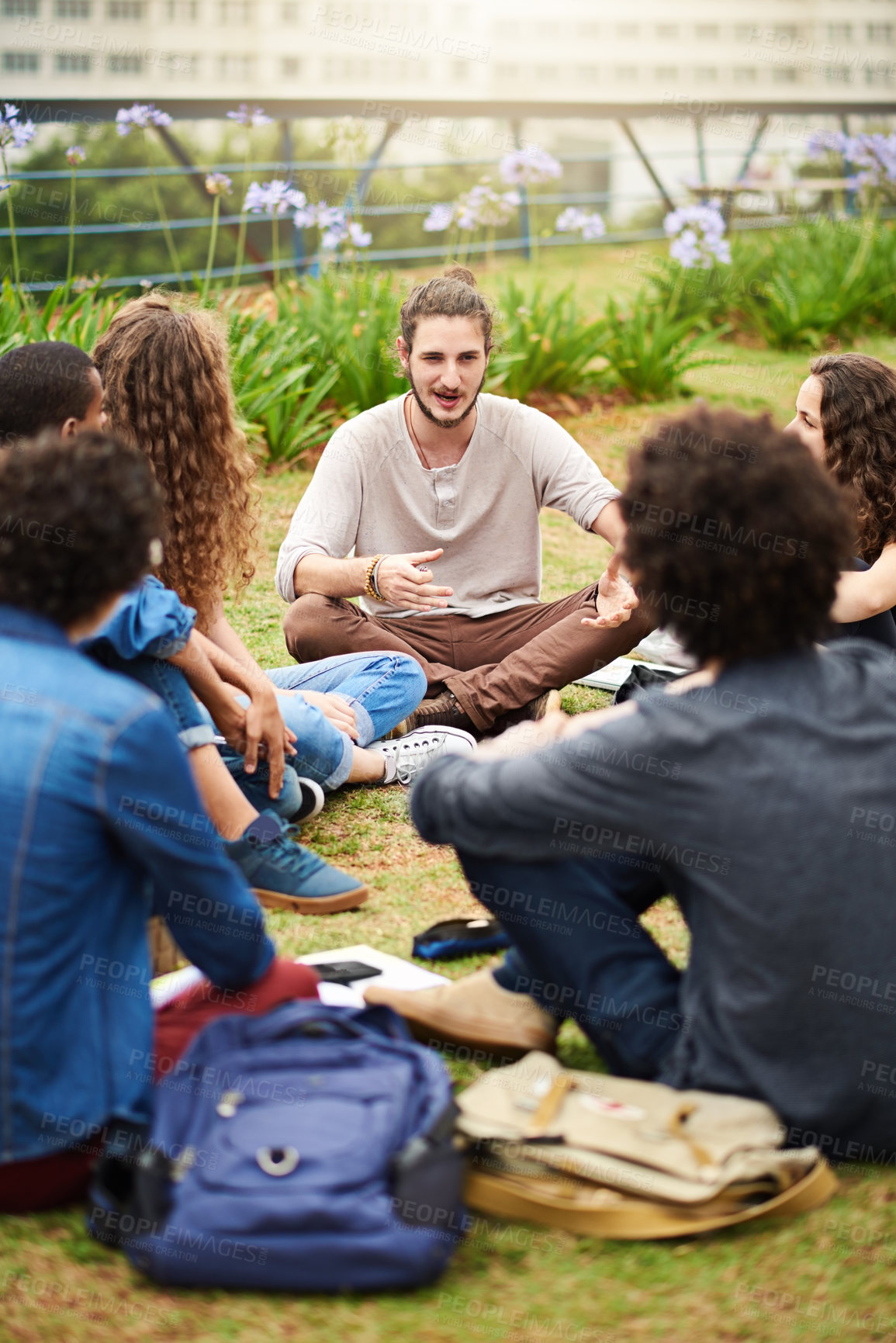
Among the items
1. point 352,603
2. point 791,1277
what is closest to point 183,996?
point 791,1277

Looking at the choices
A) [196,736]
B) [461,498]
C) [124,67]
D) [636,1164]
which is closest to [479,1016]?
[636,1164]

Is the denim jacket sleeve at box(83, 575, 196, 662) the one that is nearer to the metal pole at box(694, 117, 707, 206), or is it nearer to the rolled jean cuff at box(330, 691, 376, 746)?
the rolled jean cuff at box(330, 691, 376, 746)

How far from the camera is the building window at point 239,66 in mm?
23344

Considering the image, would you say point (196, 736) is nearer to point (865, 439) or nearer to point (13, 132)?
point (865, 439)

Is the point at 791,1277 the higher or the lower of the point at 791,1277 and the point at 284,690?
the lower

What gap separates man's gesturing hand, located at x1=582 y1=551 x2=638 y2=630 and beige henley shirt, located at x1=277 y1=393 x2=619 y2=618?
289 mm

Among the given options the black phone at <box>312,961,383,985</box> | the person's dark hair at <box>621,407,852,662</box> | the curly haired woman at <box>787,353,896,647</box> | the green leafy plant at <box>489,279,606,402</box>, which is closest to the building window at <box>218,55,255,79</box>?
the green leafy plant at <box>489,279,606,402</box>

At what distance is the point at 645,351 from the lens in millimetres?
7965

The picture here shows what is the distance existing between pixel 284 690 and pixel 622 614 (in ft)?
3.25

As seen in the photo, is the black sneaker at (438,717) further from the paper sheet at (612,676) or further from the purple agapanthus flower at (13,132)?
the purple agapanthus flower at (13,132)

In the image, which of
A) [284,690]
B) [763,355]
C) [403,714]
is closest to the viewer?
[284,690]

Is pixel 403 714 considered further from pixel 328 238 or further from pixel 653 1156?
pixel 328 238

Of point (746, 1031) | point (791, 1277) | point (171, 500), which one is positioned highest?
point (171, 500)

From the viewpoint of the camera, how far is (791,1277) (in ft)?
5.78
